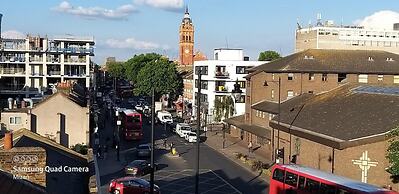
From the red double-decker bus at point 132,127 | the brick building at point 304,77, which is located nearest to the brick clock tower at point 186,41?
the brick building at point 304,77

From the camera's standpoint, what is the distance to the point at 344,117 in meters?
43.1

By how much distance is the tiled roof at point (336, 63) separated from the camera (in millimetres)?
65375

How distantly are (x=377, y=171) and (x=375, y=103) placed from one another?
786 cm

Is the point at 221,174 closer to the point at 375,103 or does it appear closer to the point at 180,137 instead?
the point at 375,103

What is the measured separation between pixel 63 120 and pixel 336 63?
114 feet

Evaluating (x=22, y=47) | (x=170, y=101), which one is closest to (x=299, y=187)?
→ (x=22, y=47)

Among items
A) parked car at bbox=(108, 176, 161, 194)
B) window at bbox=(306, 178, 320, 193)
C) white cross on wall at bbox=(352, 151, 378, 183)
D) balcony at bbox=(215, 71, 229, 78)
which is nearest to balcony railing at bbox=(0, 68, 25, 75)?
balcony at bbox=(215, 71, 229, 78)

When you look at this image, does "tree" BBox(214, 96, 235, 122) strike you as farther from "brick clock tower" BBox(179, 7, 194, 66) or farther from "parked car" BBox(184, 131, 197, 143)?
"brick clock tower" BBox(179, 7, 194, 66)

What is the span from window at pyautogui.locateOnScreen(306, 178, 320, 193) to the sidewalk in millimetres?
17253

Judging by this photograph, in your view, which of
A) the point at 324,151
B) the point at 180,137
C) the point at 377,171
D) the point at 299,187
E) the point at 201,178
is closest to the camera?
the point at 299,187

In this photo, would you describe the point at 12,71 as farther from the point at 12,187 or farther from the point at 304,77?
the point at 12,187

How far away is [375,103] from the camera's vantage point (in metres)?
43.9

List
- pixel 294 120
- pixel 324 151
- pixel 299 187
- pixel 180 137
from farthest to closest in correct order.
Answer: pixel 180 137, pixel 294 120, pixel 324 151, pixel 299 187

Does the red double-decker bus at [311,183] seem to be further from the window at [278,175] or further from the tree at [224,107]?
the tree at [224,107]
